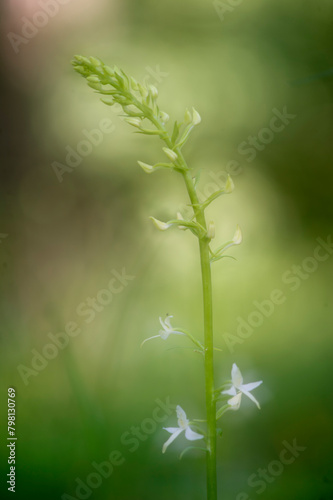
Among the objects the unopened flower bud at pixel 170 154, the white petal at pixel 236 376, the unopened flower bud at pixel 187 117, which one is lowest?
the white petal at pixel 236 376

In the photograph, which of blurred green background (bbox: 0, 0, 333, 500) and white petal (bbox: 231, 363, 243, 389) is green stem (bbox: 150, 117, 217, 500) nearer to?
white petal (bbox: 231, 363, 243, 389)

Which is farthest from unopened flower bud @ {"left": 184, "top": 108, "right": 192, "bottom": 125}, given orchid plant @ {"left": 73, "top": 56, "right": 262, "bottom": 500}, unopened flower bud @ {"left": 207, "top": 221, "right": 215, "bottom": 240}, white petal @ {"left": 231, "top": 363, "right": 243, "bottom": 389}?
white petal @ {"left": 231, "top": 363, "right": 243, "bottom": 389}

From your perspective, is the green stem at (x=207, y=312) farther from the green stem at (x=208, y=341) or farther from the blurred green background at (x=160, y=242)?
the blurred green background at (x=160, y=242)

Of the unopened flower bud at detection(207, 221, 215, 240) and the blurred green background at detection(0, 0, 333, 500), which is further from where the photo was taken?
the blurred green background at detection(0, 0, 333, 500)

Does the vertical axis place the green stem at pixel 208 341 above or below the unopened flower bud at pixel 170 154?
below

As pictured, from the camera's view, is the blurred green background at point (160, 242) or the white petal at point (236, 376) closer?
the white petal at point (236, 376)

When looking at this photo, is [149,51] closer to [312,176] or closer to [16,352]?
[312,176]

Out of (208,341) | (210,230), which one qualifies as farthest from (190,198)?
(208,341)

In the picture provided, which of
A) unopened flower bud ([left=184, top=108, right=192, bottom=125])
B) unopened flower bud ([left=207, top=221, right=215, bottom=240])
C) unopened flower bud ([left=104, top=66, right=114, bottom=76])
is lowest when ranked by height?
unopened flower bud ([left=207, top=221, right=215, bottom=240])

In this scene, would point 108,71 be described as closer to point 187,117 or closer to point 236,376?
point 187,117

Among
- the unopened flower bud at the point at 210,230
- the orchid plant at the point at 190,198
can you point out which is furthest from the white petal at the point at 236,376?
the unopened flower bud at the point at 210,230
